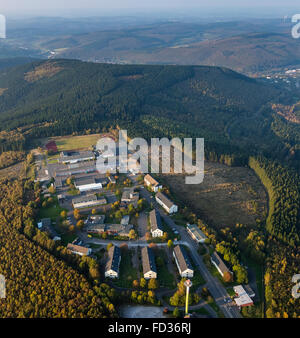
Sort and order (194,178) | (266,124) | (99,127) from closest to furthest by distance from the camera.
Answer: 1. (194,178)
2. (99,127)
3. (266,124)

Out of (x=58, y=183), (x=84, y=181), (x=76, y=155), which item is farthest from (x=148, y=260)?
(x=76, y=155)

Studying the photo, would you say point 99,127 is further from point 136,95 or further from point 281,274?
point 281,274

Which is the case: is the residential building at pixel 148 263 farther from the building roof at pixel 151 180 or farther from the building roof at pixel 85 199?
the building roof at pixel 151 180

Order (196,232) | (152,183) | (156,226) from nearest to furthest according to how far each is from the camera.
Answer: (156,226)
(196,232)
(152,183)

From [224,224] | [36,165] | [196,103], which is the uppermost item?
[196,103]

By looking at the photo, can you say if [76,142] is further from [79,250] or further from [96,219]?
[79,250]

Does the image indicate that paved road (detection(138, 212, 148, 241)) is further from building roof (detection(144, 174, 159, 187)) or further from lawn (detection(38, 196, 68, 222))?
lawn (detection(38, 196, 68, 222))
